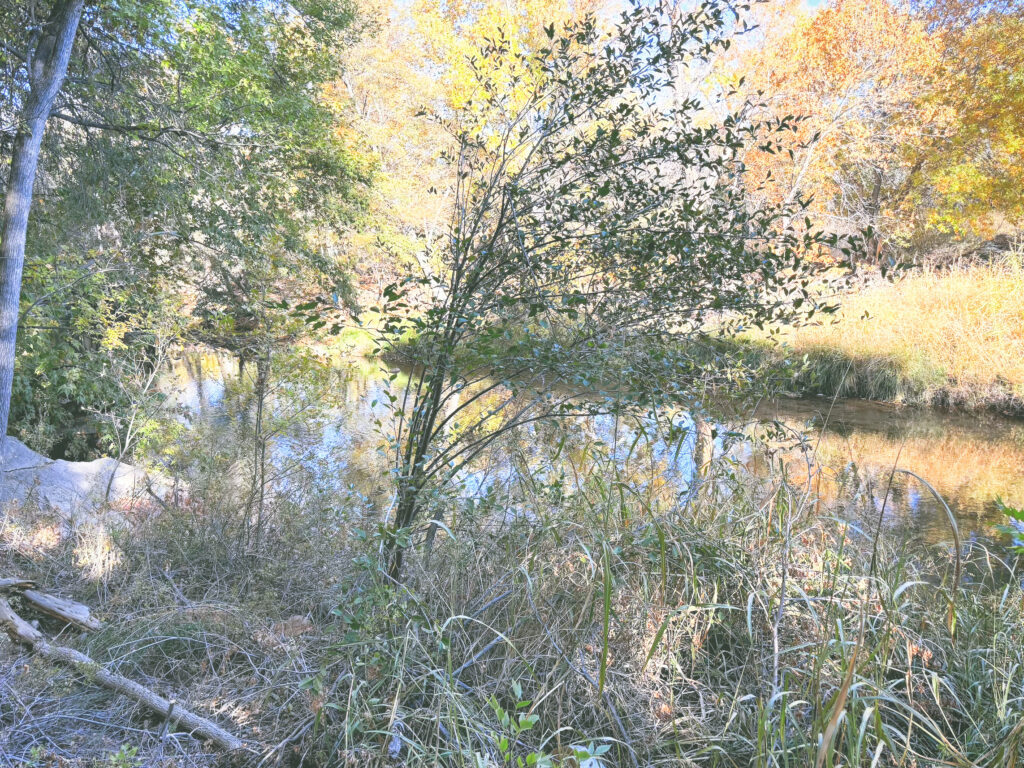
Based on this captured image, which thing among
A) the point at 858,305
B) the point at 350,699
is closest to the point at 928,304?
the point at 858,305

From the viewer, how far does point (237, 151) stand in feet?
23.8

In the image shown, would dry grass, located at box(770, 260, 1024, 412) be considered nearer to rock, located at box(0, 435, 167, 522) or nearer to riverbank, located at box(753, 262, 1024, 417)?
riverbank, located at box(753, 262, 1024, 417)

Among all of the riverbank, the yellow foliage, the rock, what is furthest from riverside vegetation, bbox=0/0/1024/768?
the yellow foliage

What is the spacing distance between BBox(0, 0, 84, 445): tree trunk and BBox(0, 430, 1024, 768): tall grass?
141 inches

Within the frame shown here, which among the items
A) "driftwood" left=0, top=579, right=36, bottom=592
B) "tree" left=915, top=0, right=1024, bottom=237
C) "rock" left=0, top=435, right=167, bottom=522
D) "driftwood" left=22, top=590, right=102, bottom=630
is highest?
"tree" left=915, top=0, right=1024, bottom=237

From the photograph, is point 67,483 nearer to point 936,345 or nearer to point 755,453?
point 755,453

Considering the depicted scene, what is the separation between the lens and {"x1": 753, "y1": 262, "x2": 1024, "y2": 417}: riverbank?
10.7 meters

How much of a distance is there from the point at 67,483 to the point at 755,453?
608 cm

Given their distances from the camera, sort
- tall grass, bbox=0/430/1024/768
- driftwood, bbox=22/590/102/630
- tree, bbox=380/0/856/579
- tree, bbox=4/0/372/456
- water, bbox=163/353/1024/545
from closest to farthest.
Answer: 1. tall grass, bbox=0/430/1024/768
2. tree, bbox=380/0/856/579
3. driftwood, bbox=22/590/102/630
4. water, bbox=163/353/1024/545
5. tree, bbox=4/0/372/456

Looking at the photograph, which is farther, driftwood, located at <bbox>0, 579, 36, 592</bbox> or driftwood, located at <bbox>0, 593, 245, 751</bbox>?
driftwood, located at <bbox>0, 579, 36, 592</bbox>

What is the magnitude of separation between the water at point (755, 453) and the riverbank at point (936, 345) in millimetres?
535

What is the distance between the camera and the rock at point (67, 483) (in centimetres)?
521

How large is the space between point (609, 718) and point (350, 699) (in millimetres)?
845

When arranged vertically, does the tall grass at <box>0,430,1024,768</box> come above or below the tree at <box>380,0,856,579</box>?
below
